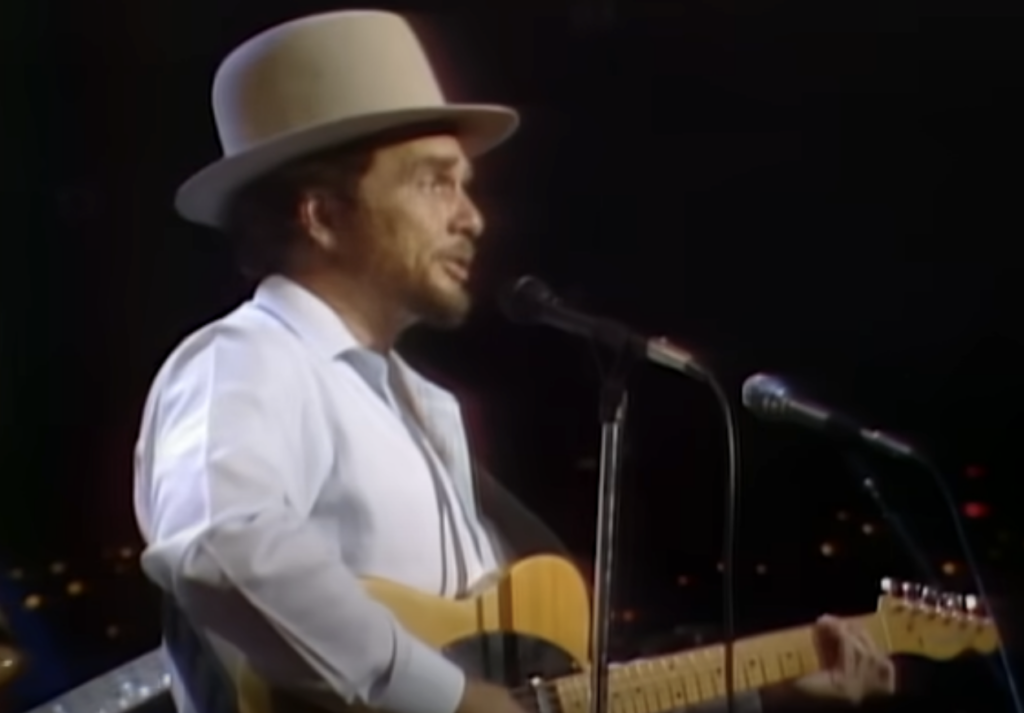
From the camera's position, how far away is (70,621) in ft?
5.70

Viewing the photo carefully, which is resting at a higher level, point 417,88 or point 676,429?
point 417,88

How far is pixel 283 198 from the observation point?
69.6 inches

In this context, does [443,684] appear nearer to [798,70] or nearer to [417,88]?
[417,88]

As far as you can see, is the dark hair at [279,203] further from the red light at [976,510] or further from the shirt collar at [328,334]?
the red light at [976,510]

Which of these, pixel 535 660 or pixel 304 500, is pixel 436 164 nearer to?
pixel 304 500

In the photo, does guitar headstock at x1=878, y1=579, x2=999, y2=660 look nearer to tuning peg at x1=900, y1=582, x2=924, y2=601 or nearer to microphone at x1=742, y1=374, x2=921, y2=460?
tuning peg at x1=900, y1=582, x2=924, y2=601

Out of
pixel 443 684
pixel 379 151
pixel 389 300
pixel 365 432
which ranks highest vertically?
pixel 379 151

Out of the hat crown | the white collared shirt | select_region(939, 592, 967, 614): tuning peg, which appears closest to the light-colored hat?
the hat crown

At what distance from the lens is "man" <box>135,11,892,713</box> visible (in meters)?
1.69

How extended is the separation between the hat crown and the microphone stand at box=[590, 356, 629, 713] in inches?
11.4

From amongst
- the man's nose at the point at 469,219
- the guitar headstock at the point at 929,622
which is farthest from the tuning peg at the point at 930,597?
the man's nose at the point at 469,219

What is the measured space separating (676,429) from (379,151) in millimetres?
359

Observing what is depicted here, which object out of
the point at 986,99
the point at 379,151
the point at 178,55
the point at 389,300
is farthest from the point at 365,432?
the point at 986,99

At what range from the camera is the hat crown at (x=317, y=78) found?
1751mm
